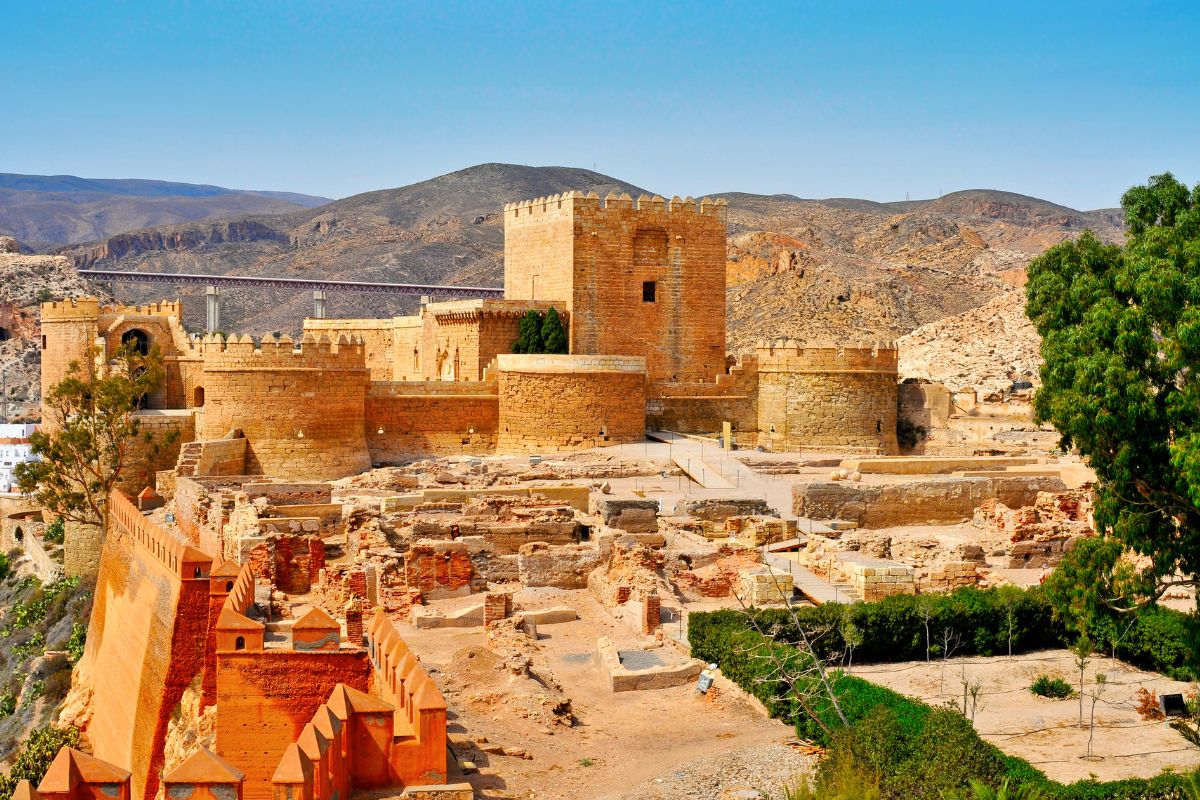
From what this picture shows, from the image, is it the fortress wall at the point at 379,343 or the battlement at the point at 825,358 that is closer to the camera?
the battlement at the point at 825,358

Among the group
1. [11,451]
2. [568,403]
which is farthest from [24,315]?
A: [568,403]

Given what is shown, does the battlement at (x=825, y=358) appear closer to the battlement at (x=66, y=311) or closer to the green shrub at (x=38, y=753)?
the battlement at (x=66, y=311)

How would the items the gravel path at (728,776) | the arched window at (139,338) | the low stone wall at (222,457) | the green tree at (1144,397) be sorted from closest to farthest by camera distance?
the gravel path at (728,776) → the green tree at (1144,397) → the low stone wall at (222,457) → the arched window at (139,338)

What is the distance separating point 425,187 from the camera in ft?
539

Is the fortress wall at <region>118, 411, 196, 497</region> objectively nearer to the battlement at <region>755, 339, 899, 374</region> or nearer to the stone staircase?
the stone staircase

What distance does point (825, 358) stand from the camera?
35906 millimetres

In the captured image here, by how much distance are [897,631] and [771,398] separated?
19.5m

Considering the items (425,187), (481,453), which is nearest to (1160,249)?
(481,453)

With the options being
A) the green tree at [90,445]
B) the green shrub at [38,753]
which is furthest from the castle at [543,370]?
the green shrub at [38,753]

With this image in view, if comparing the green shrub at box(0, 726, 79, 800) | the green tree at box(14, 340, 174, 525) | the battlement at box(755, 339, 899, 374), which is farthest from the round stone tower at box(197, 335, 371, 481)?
the battlement at box(755, 339, 899, 374)

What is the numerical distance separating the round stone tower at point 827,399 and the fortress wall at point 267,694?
72.0 ft

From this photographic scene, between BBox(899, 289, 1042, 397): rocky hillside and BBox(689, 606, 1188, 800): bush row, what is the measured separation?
28550mm

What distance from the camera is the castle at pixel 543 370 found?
31359mm

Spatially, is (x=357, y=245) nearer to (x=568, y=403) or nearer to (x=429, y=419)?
(x=429, y=419)
